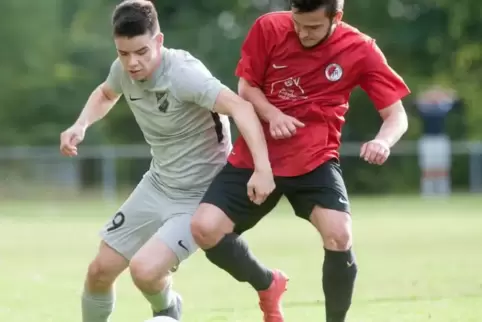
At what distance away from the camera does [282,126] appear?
542 cm

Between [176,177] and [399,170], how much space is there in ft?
67.3

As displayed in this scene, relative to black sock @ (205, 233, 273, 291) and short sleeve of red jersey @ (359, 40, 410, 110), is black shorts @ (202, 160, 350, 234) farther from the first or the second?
short sleeve of red jersey @ (359, 40, 410, 110)

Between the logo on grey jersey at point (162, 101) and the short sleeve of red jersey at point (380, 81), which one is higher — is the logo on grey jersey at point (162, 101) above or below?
below

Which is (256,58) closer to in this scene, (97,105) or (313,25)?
(313,25)

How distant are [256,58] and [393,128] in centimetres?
72

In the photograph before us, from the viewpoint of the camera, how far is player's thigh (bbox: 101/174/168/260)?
582 cm

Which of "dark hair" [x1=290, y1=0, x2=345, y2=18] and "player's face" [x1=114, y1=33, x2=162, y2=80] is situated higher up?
"dark hair" [x1=290, y1=0, x2=345, y2=18]

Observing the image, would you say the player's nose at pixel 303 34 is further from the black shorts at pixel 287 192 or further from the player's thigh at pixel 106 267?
the player's thigh at pixel 106 267

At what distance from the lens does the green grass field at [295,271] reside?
7.02 metres

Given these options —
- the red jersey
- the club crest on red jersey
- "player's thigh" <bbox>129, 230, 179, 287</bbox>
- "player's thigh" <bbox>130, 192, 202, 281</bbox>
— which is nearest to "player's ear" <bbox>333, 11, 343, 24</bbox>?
the red jersey

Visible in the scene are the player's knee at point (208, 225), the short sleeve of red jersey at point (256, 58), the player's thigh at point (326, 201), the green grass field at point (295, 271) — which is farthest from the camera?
the green grass field at point (295, 271)

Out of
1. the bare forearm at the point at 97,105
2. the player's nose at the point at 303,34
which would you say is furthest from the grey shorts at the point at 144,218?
the player's nose at the point at 303,34

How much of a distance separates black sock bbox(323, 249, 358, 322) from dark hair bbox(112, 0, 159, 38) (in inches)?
51.8

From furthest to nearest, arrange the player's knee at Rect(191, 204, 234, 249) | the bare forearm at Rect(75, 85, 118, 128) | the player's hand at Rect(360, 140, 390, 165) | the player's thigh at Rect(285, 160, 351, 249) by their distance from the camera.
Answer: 1. the bare forearm at Rect(75, 85, 118, 128)
2. the player's knee at Rect(191, 204, 234, 249)
3. the player's thigh at Rect(285, 160, 351, 249)
4. the player's hand at Rect(360, 140, 390, 165)
